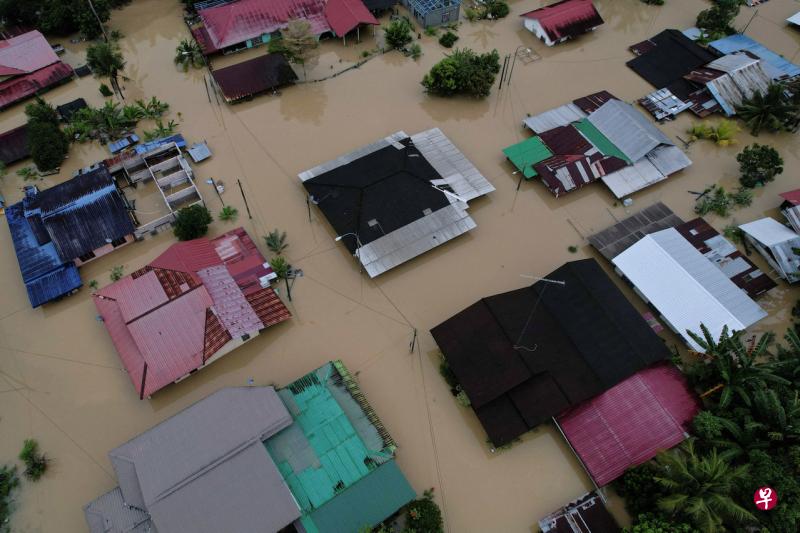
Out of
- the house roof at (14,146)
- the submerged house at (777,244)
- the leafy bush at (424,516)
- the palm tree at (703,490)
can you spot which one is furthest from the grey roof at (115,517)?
the submerged house at (777,244)


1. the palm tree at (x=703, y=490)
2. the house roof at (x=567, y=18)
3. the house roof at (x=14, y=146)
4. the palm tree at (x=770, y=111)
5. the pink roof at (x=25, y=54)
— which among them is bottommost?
the palm tree at (x=703, y=490)

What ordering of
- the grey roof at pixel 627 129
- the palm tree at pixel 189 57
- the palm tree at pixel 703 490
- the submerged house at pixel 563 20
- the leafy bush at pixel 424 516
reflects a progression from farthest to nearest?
1. the submerged house at pixel 563 20
2. the palm tree at pixel 189 57
3. the grey roof at pixel 627 129
4. the leafy bush at pixel 424 516
5. the palm tree at pixel 703 490

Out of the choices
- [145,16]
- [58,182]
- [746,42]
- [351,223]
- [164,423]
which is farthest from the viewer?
[145,16]

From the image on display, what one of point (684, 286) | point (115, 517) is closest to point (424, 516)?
point (115, 517)

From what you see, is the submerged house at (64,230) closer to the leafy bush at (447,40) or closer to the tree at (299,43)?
the tree at (299,43)

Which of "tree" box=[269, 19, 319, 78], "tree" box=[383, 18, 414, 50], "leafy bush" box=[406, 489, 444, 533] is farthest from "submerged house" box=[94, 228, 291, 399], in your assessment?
"tree" box=[383, 18, 414, 50]

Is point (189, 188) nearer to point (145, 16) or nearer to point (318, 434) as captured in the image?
point (318, 434)

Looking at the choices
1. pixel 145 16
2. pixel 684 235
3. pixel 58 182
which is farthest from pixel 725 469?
pixel 145 16

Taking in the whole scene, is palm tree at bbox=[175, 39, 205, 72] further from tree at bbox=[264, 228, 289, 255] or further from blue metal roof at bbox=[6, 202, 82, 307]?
tree at bbox=[264, 228, 289, 255]
